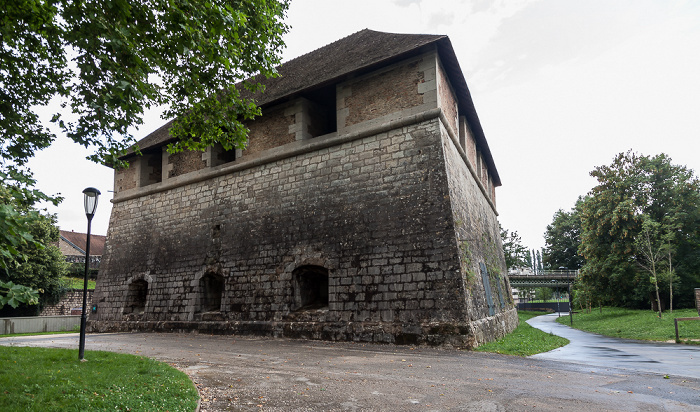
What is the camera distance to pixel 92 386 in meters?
4.68

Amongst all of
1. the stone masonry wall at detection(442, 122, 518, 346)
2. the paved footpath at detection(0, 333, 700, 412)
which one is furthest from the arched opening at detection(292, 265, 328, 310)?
the stone masonry wall at detection(442, 122, 518, 346)

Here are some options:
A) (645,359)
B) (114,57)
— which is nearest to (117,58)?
(114,57)

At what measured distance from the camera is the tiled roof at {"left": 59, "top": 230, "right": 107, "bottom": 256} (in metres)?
42.9

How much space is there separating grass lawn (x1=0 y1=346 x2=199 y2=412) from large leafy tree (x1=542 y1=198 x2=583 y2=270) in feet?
161

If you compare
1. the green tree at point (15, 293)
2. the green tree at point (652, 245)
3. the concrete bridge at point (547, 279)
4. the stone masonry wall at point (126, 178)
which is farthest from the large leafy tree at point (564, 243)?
the green tree at point (15, 293)

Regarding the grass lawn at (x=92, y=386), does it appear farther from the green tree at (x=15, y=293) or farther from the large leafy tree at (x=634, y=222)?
the large leafy tree at (x=634, y=222)

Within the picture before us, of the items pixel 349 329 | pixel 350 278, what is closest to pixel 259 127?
pixel 350 278

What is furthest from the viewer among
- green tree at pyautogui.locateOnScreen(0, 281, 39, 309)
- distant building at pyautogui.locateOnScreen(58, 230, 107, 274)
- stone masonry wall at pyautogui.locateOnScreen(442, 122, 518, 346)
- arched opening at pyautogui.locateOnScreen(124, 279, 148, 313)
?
distant building at pyautogui.locateOnScreen(58, 230, 107, 274)

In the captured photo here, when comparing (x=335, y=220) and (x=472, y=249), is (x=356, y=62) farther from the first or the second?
(x=472, y=249)

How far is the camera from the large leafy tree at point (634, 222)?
25.0 meters

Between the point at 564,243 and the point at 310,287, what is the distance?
44588 mm

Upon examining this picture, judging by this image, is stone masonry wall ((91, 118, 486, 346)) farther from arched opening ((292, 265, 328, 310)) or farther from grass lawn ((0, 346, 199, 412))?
grass lawn ((0, 346, 199, 412))

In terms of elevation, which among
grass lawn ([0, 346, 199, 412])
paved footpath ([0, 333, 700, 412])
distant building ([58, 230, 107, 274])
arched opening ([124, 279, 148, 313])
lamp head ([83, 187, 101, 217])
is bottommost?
paved footpath ([0, 333, 700, 412])

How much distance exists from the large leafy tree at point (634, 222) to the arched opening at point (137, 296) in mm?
24847
